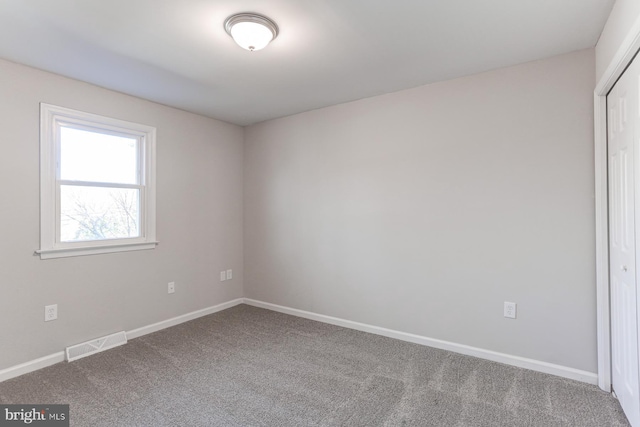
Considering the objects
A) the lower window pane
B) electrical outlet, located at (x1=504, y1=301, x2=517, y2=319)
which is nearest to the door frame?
electrical outlet, located at (x1=504, y1=301, x2=517, y2=319)

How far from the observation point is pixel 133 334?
3186 millimetres

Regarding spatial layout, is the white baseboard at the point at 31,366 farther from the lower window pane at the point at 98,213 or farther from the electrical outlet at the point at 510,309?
the electrical outlet at the point at 510,309

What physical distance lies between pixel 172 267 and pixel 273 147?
182cm

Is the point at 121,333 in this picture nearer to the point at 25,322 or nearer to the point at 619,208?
the point at 25,322

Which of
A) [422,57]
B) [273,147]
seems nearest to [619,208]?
[422,57]

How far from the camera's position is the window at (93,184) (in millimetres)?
2660

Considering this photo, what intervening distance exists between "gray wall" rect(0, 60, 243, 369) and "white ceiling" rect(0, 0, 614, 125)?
27 centimetres

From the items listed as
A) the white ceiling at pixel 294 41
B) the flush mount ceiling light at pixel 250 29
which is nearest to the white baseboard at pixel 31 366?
the white ceiling at pixel 294 41

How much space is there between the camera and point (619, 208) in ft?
6.38

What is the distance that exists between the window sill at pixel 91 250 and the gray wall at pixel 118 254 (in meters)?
0.05

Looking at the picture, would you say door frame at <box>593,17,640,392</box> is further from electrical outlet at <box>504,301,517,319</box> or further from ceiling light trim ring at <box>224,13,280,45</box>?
ceiling light trim ring at <box>224,13,280,45</box>

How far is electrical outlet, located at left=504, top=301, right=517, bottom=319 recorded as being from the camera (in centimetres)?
256

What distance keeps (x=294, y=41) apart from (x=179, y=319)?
306 cm

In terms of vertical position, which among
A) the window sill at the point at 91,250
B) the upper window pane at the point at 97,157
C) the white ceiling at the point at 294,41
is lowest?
the window sill at the point at 91,250
